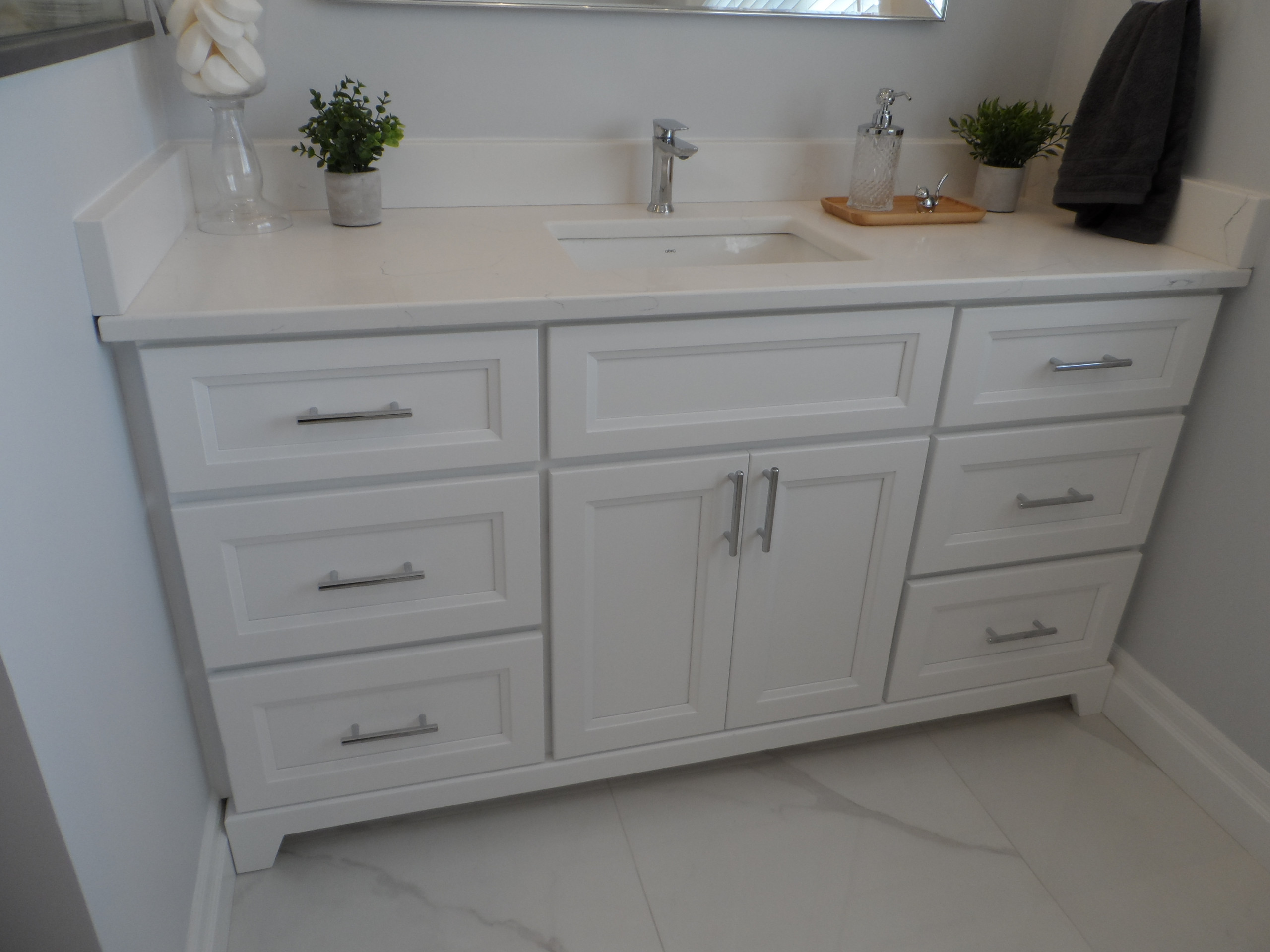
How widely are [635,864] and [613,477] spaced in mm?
607

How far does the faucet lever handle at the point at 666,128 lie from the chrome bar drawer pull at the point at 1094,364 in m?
0.65

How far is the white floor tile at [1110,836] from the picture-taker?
1.31 m

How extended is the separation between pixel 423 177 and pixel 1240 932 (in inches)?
64.7

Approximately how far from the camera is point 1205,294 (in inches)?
52.8

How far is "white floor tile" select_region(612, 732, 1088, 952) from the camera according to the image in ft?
4.22

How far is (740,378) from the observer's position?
3.89 ft

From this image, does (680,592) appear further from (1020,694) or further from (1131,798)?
(1131,798)

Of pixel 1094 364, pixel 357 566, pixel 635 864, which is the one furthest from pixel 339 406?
pixel 1094 364

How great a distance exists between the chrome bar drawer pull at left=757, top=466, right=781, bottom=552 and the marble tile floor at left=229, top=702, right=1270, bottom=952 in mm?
480

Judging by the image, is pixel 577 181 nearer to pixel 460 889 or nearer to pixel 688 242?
pixel 688 242

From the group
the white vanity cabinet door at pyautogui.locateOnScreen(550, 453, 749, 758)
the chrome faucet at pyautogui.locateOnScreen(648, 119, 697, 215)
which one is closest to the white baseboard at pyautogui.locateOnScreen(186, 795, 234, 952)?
the white vanity cabinet door at pyautogui.locateOnScreen(550, 453, 749, 758)

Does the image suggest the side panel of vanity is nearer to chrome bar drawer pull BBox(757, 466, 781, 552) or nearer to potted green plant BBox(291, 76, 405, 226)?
chrome bar drawer pull BBox(757, 466, 781, 552)

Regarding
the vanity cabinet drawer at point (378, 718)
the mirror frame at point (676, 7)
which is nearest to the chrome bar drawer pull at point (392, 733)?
the vanity cabinet drawer at point (378, 718)

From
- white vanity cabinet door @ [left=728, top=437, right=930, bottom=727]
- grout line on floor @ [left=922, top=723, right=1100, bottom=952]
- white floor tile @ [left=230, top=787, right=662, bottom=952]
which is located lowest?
white floor tile @ [left=230, top=787, right=662, bottom=952]
